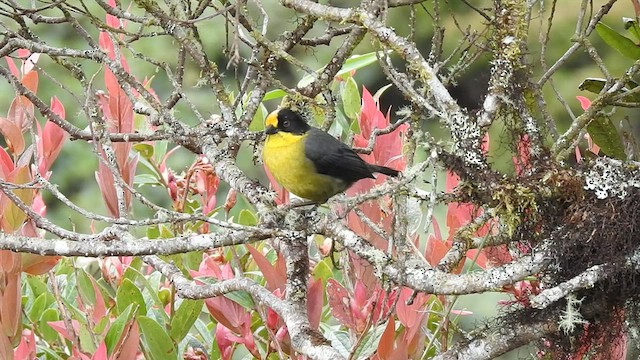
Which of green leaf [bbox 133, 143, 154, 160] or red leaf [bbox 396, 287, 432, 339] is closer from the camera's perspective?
red leaf [bbox 396, 287, 432, 339]

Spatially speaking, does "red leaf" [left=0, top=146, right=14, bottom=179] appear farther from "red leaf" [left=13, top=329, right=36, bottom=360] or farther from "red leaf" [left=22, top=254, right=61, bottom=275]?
"red leaf" [left=13, top=329, right=36, bottom=360]

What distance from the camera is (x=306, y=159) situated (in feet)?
9.00

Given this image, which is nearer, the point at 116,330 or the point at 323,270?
the point at 116,330

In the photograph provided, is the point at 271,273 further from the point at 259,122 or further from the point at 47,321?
the point at 259,122

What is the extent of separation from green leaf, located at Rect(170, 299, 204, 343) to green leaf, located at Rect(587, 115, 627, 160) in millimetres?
892

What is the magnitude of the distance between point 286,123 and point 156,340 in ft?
2.92

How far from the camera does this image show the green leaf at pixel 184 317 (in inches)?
78.6

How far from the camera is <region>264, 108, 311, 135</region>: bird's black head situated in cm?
254

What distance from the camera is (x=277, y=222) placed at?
1871 millimetres

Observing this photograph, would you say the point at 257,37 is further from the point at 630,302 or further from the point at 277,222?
the point at 630,302

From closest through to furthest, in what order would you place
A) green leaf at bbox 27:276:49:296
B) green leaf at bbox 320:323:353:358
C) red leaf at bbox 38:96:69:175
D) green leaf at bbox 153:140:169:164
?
green leaf at bbox 320:323:353:358 < red leaf at bbox 38:96:69:175 < green leaf at bbox 27:276:49:296 < green leaf at bbox 153:140:169:164

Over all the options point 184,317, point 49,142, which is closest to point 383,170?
point 184,317

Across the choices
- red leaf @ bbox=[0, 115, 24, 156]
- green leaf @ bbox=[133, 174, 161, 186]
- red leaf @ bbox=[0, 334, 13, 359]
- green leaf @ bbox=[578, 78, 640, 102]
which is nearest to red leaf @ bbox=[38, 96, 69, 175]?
red leaf @ bbox=[0, 115, 24, 156]

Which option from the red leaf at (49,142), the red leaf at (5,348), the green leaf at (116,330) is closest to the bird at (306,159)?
the red leaf at (49,142)
